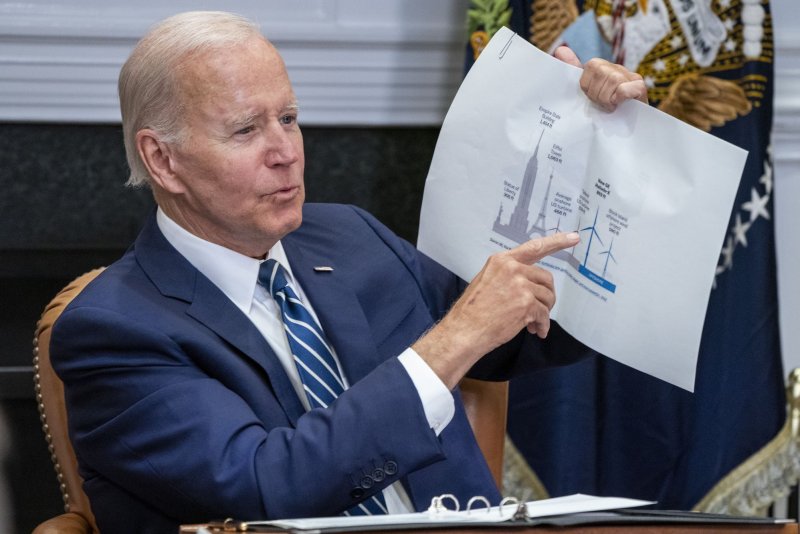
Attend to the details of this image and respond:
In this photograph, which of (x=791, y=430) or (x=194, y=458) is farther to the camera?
(x=791, y=430)

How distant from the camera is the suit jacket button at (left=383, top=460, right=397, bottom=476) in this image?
5.22 feet

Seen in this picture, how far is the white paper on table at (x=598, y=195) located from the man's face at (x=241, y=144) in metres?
0.26

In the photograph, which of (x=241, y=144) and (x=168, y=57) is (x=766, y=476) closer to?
(x=241, y=144)

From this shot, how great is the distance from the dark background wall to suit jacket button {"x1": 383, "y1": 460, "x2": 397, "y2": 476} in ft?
5.24

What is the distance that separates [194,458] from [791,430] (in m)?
1.78

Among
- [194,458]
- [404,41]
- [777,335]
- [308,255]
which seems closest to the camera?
[194,458]

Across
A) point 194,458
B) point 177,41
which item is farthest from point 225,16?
point 194,458

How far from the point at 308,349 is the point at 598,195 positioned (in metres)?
0.51

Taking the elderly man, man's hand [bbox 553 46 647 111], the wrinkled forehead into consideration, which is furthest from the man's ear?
man's hand [bbox 553 46 647 111]

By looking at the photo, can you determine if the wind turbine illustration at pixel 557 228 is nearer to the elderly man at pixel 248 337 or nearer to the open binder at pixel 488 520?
the elderly man at pixel 248 337

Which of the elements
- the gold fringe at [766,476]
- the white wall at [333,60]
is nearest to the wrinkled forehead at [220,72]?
the white wall at [333,60]

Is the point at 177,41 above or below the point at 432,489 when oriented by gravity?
above

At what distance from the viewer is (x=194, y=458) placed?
162 cm

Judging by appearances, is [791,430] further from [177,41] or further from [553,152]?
[177,41]
